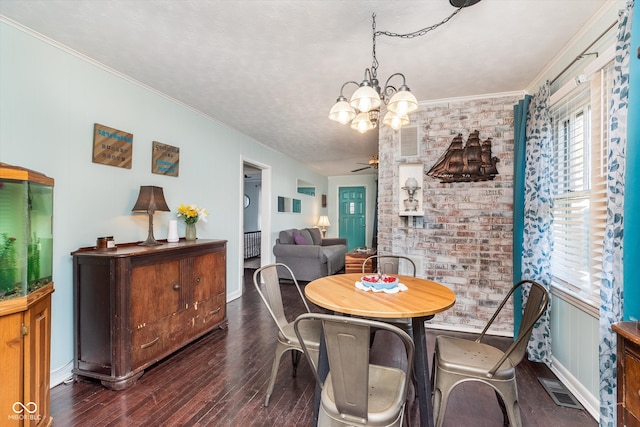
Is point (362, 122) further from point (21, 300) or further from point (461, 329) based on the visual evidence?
point (461, 329)

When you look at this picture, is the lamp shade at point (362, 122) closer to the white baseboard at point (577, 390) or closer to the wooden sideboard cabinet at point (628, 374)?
the wooden sideboard cabinet at point (628, 374)

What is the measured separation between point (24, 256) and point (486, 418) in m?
2.74

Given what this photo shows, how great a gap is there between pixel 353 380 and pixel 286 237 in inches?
175

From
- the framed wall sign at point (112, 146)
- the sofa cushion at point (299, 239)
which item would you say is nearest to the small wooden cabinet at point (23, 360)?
the framed wall sign at point (112, 146)

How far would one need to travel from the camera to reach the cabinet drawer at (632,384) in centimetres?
96

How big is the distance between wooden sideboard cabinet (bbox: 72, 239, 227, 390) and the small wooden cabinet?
511mm

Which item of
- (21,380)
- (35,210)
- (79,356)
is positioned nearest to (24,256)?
(35,210)

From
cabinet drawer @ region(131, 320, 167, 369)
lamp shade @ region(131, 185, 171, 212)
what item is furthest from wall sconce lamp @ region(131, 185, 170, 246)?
cabinet drawer @ region(131, 320, 167, 369)

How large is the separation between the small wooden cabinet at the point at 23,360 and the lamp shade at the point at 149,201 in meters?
1.09

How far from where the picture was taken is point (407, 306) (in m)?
1.50

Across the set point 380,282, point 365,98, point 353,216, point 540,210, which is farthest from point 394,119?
point 353,216

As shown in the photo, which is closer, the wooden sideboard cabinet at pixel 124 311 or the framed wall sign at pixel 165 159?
the wooden sideboard cabinet at pixel 124 311

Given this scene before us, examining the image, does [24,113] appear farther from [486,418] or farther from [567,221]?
[567,221]

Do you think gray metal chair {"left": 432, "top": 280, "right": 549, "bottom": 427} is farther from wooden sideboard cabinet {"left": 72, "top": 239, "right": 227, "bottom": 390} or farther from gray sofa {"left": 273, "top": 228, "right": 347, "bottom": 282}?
gray sofa {"left": 273, "top": 228, "right": 347, "bottom": 282}
